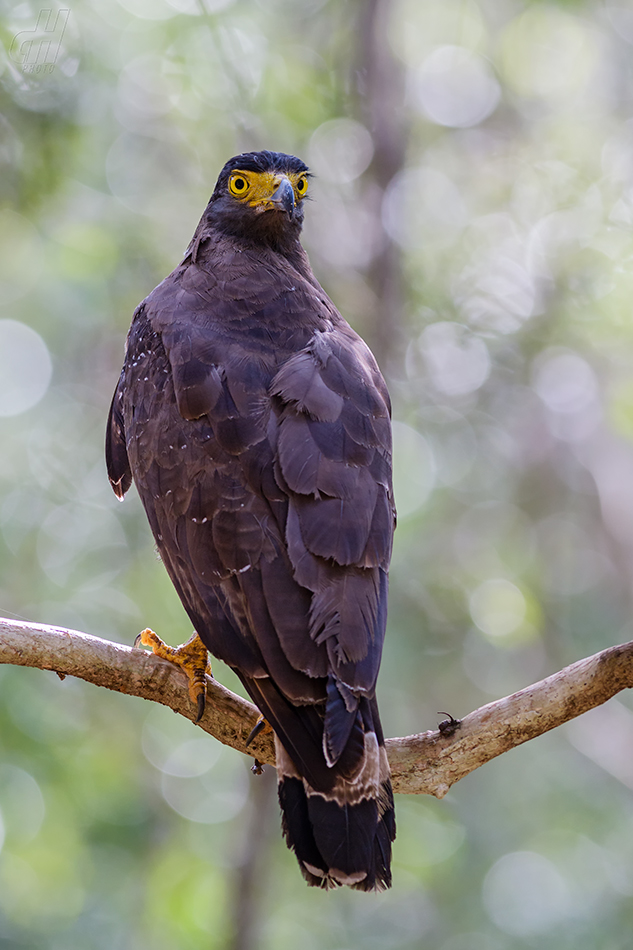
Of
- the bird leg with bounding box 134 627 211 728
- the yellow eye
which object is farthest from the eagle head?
the bird leg with bounding box 134 627 211 728

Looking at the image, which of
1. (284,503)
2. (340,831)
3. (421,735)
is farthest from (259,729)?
(284,503)

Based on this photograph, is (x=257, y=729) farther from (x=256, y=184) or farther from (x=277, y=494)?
(x=256, y=184)

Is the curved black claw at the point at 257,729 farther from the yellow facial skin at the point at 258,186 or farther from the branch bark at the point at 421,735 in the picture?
the yellow facial skin at the point at 258,186

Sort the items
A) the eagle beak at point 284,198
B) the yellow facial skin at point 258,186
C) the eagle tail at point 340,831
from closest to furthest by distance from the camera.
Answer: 1. the eagle tail at point 340,831
2. the eagle beak at point 284,198
3. the yellow facial skin at point 258,186

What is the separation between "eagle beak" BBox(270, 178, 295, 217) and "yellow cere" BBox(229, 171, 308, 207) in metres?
0.06

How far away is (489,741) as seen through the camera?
3496mm

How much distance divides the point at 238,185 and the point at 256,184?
0.10 m

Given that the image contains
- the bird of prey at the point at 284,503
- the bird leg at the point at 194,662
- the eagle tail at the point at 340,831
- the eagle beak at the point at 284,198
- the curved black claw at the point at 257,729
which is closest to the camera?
the eagle tail at the point at 340,831

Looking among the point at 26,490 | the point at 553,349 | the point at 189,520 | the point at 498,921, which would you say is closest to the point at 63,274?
the point at 26,490

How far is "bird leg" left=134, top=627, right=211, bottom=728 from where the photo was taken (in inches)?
145

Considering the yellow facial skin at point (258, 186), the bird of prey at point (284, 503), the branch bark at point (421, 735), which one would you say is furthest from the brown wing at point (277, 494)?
the yellow facial skin at point (258, 186)

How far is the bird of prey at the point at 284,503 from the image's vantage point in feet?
9.90

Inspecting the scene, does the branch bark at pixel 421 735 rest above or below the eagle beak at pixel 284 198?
below

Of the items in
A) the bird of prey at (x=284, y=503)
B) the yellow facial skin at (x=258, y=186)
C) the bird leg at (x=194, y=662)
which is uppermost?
the yellow facial skin at (x=258, y=186)
